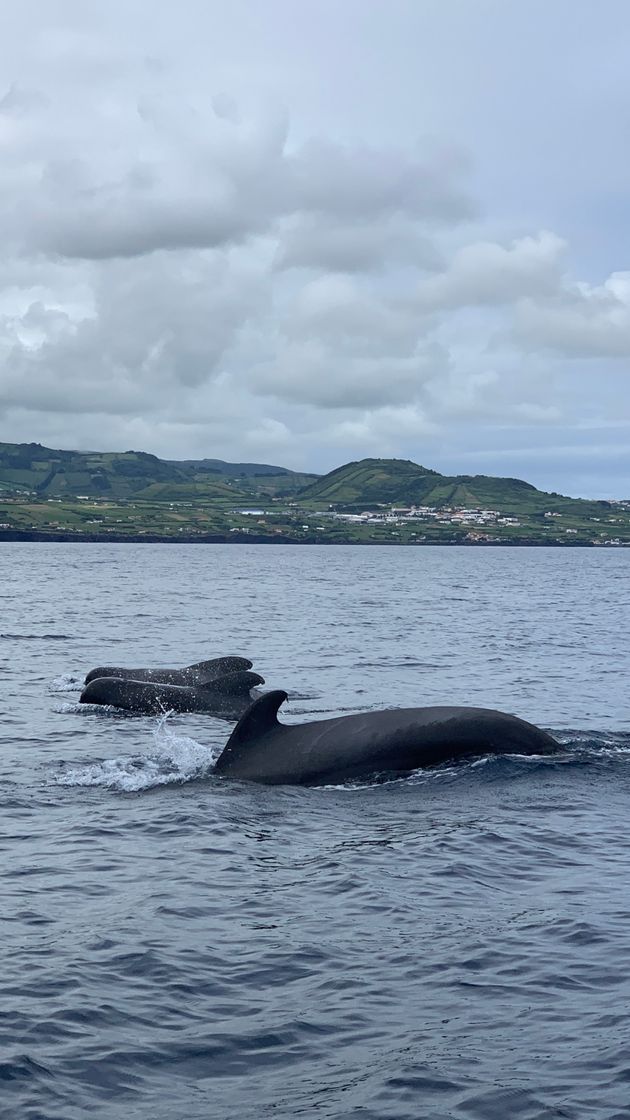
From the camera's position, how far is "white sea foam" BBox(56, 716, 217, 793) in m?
18.0

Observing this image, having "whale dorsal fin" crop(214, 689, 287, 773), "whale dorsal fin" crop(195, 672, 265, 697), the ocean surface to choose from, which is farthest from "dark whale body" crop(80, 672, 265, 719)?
"whale dorsal fin" crop(214, 689, 287, 773)

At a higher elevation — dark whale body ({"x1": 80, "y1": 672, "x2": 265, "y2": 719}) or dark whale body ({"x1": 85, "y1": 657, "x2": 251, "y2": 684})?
dark whale body ({"x1": 85, "y1": 657, "x2": 251, "y2": 684})

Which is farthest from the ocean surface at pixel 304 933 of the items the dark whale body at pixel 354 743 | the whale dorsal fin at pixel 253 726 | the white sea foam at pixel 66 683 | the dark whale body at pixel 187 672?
the white sea foam at pixel 66 683

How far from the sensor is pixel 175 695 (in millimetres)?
26641

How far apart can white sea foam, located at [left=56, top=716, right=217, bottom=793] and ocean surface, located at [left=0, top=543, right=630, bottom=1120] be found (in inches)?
2.8

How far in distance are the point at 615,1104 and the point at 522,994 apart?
188 cm

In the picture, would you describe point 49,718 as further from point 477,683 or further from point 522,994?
point 522,994

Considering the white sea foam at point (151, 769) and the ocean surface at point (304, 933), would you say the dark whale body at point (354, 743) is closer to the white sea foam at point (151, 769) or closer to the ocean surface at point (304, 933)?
the ocean surface at point (304, 933)

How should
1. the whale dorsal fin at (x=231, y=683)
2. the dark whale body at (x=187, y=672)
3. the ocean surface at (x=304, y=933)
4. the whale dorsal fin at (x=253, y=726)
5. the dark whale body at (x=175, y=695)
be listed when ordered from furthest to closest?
1. the dark whale body at (x=187, y=672)
2. the whale dorsal fin at (x=231, y=683)
3. the dark whale body at (x=175, y=695)
4. the whale dorsal fin at (x=253, y=726)
5. the ocean surface at (x=304, y=933)

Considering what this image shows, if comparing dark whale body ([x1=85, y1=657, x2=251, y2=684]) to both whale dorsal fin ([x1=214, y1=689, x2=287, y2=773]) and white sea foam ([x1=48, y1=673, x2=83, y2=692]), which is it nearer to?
white sea foam ([x1=48, y1=673, x2=83, y2=692])

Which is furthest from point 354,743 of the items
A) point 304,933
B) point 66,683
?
point 66,683

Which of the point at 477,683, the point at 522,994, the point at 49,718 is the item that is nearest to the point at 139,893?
the point at 522,994

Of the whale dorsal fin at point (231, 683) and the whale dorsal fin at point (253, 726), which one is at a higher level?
the whale dorsal fin at point (253, 726)

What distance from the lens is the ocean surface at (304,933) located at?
810cm
